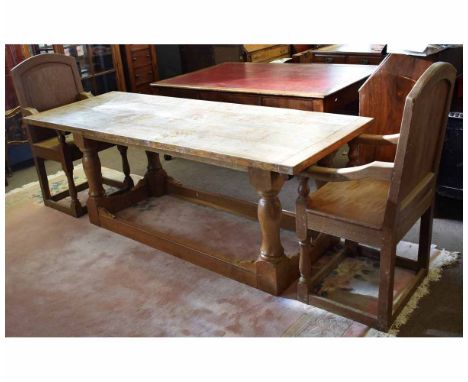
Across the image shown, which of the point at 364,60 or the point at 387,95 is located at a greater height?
the point at 387,95

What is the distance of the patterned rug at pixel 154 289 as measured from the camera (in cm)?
217

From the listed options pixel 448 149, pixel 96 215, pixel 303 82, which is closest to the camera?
pixel 448 149

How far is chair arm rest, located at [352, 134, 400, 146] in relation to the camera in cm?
221

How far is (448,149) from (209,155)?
150 centimetres

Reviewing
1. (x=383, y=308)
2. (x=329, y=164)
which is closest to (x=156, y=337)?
(x=383, y=308)

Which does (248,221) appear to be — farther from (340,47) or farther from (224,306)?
(340,47)

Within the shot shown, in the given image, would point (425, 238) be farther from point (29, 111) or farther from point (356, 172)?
point (29, 111)

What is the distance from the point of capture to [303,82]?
3.42 m

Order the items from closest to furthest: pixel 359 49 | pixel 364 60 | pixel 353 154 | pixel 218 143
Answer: pixel 218 143
pixel 353 154
pixel 364 60
pixel 359 49

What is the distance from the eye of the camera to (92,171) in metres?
3.02

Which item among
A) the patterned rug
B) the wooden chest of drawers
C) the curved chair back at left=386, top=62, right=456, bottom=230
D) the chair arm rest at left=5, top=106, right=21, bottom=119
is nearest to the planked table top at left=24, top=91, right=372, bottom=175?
the curved chair back at left=386, top=62, right=456, bottom=230

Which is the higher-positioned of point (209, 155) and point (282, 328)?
point (209, 155)

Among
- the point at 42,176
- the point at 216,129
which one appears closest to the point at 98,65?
the point at 42,176

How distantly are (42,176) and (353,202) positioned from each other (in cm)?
225
